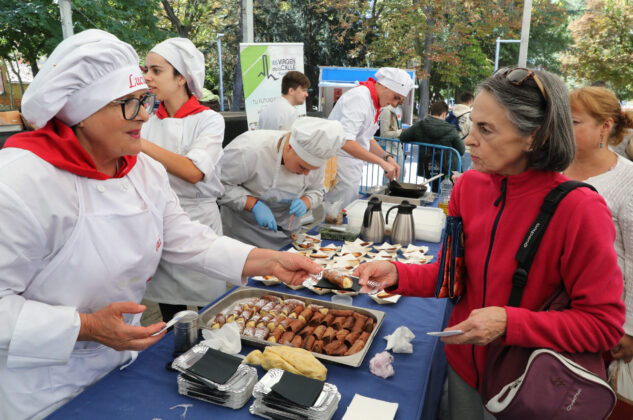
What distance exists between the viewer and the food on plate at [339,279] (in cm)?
181

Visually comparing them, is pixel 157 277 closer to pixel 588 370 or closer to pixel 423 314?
pixel 423 314

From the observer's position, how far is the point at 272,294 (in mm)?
2014

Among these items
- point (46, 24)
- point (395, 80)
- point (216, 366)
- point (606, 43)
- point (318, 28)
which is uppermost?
point (318, 28)

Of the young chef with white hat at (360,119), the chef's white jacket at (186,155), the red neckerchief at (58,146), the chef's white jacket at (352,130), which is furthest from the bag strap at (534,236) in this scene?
the chef's white jacket at (352,130)

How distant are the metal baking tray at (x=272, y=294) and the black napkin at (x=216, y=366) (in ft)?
0.76

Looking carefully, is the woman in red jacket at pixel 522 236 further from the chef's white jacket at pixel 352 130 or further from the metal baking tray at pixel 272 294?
the chef's white jacket at pixel 352 130

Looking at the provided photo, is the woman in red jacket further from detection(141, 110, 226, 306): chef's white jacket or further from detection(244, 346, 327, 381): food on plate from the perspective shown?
detection(141, 110, 226, 306): chef's white jacket

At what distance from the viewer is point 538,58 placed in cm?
2064

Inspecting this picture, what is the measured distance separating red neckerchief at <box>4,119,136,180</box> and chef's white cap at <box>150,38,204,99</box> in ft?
4.25

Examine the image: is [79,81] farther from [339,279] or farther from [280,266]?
[339,279]

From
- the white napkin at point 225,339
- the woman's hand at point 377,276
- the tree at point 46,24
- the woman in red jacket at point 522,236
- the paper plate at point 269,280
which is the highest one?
the tree at point 46,24

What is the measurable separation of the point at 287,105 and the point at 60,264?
14.8 ft

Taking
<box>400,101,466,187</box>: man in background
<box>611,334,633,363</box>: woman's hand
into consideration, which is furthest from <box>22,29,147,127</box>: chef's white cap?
<box>400,101,466,187</box>: man in background

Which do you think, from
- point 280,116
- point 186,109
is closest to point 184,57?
point 186,109
